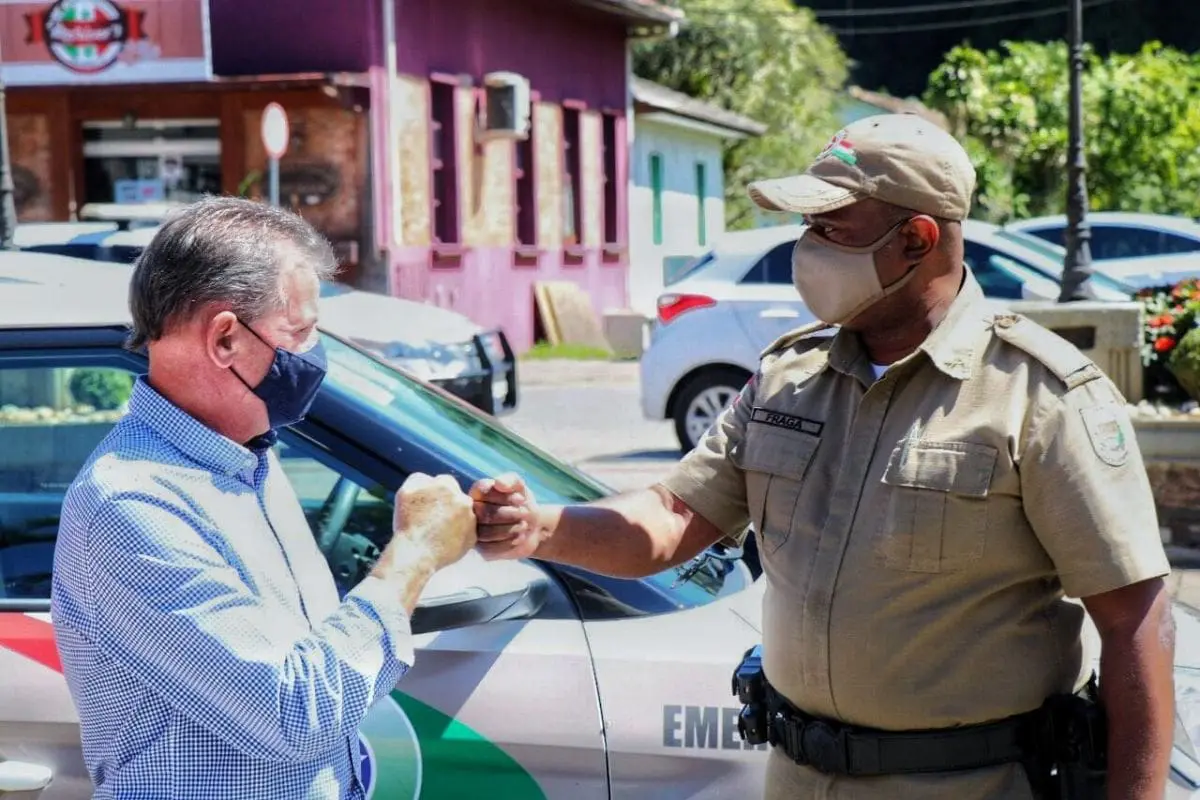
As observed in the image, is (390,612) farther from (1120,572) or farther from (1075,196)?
(1075,196)

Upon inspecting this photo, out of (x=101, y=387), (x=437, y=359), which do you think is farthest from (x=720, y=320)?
(x=101, y=387)

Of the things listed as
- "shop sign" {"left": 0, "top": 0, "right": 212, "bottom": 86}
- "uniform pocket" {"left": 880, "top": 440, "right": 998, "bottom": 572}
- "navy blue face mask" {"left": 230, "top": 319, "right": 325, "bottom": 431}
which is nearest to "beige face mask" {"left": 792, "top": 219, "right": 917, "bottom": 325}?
"uniform pocket" {"left": 880, "top": 440, "right": 998, "bottom": 572}

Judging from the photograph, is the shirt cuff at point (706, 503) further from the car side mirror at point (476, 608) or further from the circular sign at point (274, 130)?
the circular sign at point (274, 130)

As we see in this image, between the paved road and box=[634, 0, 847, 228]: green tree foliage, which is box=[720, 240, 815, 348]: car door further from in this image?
box=[634, 0, 847, 228]: green tree foliage

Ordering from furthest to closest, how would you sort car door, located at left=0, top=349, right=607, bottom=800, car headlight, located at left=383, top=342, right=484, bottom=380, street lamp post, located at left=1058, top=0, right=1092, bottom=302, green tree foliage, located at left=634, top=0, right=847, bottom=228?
green tree foliage, located at left=634, top=0, right=847, bottom=228
street lamp post, located at left=1058, top=0, right=1092, bottom=302
car headlight, located at left=383, top=342, right=484, bottom=380
car door, located at left=0, top=349, right=607, bottom=800

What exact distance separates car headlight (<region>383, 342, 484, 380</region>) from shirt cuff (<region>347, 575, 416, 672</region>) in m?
7.08

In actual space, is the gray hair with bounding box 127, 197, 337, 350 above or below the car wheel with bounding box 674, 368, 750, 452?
above

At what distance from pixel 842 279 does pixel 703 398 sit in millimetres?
9007

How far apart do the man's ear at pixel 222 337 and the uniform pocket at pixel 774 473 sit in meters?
0.88

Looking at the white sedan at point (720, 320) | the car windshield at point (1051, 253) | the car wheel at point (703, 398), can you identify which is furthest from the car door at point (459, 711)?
the car windshield at point (1051, 253)

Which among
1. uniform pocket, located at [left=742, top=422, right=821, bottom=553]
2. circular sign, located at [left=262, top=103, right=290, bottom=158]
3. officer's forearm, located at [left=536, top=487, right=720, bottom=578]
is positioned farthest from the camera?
circular sign, located at [left=262, top=103, right=290, bottom=158]

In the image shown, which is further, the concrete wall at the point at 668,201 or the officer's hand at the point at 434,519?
the concrete wall at the point at 668,201

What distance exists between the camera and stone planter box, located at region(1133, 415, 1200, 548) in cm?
809

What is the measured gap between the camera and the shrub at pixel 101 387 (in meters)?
3.54
